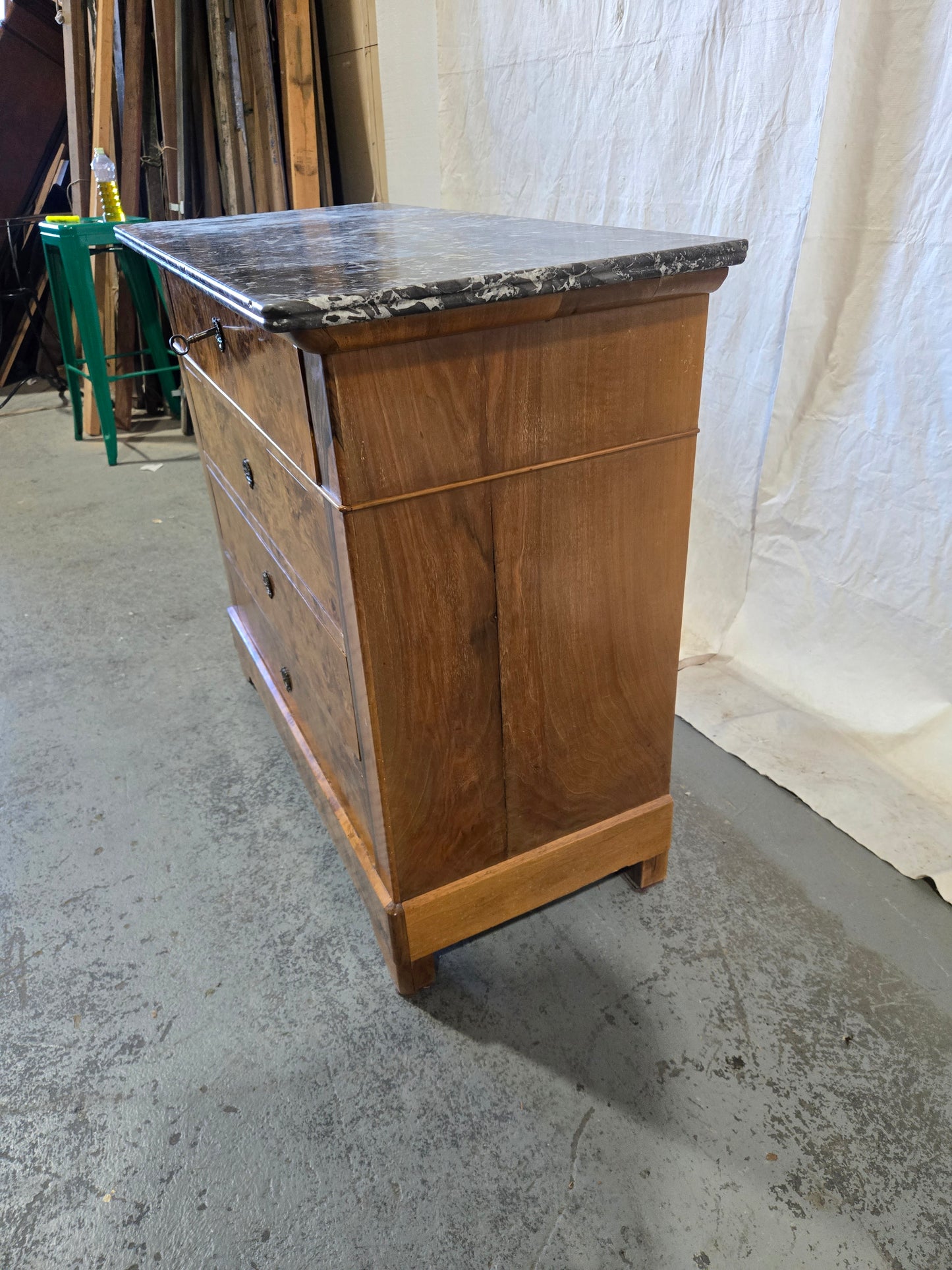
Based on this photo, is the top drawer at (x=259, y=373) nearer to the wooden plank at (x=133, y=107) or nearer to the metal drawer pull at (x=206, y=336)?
the metal drawer pull at (x=206, y=336)

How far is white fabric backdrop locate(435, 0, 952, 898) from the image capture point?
1.42m

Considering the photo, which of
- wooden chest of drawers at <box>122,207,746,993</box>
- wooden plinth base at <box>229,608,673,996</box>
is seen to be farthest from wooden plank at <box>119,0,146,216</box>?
wooden plinth base at <box>229,608,673,996</box>

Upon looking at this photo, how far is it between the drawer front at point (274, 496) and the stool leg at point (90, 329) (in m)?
1.88

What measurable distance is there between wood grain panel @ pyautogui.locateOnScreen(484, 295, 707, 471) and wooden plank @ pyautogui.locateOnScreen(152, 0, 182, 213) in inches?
122

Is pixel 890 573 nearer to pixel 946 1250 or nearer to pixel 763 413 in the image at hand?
pixel 763 413

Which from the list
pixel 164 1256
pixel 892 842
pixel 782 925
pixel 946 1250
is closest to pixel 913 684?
pixel 892 842

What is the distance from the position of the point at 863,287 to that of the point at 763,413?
31cm

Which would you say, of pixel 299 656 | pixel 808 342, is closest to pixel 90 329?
pixel 299 656

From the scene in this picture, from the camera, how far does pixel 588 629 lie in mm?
1159

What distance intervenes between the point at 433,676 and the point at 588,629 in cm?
24

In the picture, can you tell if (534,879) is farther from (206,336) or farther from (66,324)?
(66,324)

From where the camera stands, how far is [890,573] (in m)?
1.63

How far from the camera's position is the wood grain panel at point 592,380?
3.09 ft

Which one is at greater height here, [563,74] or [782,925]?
[563,74]
